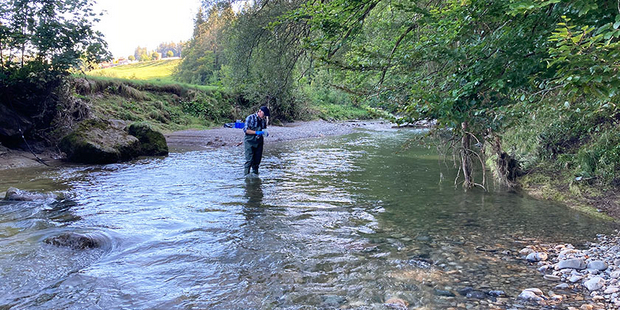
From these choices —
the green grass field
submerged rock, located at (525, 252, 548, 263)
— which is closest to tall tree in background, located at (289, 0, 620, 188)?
submerged rock, located at (525, 252, 548, 263)

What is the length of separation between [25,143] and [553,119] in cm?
1649

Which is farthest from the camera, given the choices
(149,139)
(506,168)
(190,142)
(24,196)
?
(190,142)

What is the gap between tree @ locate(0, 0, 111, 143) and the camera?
1209cm

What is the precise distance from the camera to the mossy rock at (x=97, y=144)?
12625 millimetres

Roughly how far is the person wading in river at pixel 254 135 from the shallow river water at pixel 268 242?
0.69 meters

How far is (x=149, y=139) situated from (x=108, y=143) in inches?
93.2

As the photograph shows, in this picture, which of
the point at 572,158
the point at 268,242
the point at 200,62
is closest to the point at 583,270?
the point at 268,242

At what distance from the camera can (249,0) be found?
1223 centimetres

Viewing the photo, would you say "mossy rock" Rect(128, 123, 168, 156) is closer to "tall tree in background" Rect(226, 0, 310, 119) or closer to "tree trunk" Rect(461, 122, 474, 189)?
"tall tree in background" Rect(226, 0, 310, 119)

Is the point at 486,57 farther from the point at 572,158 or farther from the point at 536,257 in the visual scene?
the point at 572,158

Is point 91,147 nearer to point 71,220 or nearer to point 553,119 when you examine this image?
point 71,220

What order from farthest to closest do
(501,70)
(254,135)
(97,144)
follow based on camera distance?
(97,144) < (254,135) < (501,70)

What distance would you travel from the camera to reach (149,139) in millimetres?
15672

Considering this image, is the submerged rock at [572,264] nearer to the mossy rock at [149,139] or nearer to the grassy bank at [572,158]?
the grassy bank at [572,158]
